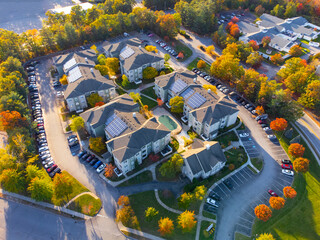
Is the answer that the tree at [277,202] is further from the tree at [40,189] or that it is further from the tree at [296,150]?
the tree at [40,189]

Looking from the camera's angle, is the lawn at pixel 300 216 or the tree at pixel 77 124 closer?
A: the lawn at pixel 300 216

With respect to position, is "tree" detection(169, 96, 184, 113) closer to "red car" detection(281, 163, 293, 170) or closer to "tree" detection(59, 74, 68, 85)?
"red car" detection(281, 163, 293, 170)

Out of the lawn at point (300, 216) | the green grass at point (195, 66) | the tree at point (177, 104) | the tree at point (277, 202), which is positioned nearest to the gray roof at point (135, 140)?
the tree at point (177, 104)

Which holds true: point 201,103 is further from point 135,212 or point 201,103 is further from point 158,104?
point 135,212

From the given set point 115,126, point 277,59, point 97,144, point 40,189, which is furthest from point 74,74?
point 277,59

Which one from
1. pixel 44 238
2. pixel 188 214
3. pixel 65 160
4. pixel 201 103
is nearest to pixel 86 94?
pixel 65 160
